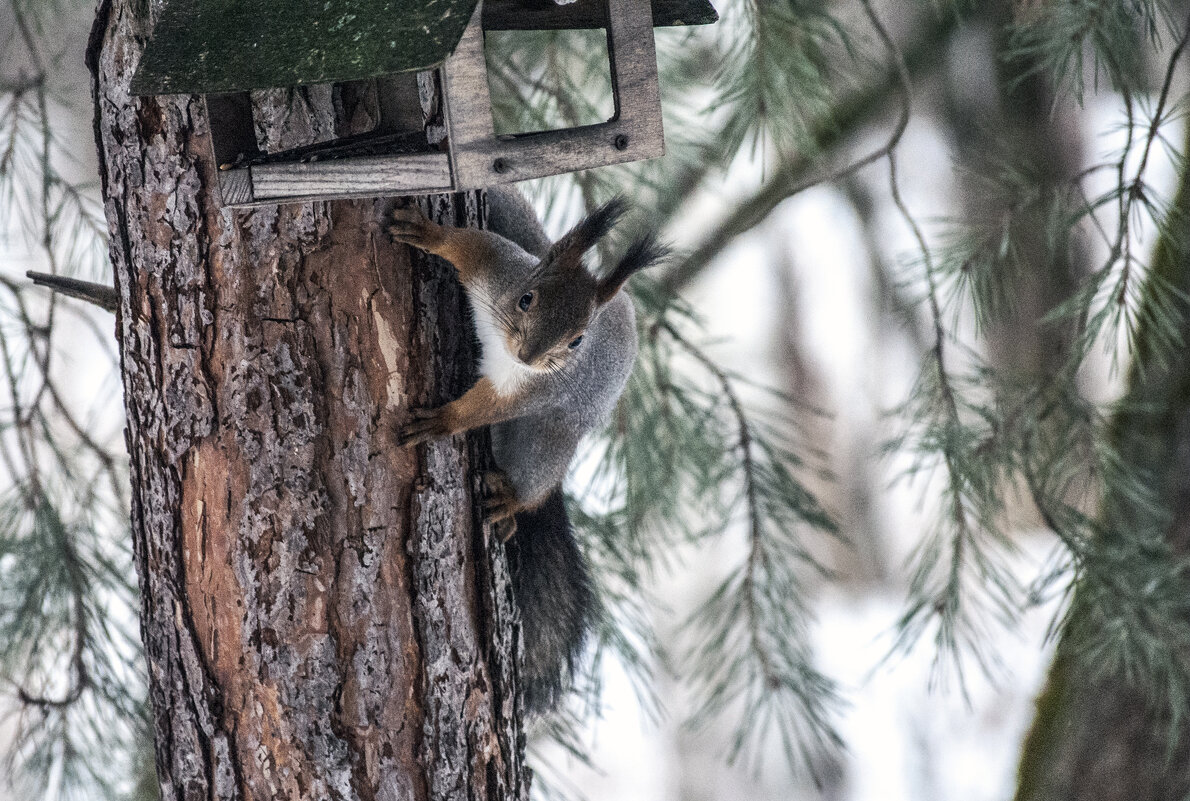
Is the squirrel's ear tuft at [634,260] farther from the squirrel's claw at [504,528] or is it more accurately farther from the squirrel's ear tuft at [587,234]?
the squirrel's claw at [504,528]

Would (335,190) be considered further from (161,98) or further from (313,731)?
(313,731)

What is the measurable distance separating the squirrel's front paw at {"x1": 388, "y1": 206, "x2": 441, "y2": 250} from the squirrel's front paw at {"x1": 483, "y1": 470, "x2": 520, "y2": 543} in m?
0.23

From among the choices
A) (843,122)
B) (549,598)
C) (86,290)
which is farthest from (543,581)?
(843,122)

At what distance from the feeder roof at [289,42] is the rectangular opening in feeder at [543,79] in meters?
0.46

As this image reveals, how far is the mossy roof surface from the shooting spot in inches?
26.3

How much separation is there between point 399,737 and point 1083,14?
975mm

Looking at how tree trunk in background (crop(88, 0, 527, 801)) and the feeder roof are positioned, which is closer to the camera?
the feeder roof

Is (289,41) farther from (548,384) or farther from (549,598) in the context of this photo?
(549,598)

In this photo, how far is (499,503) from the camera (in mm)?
958

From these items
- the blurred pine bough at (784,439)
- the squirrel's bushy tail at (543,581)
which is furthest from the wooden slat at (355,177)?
the blurred pine bough at (784,439)

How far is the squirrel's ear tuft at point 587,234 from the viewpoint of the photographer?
86 cm

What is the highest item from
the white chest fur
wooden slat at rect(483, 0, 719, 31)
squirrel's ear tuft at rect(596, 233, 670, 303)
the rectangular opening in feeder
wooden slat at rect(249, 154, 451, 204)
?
the rectangular opening in feeder

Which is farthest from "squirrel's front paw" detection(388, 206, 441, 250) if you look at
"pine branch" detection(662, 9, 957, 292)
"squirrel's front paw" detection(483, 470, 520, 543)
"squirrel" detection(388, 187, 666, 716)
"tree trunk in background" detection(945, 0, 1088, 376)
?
"tree trunk in background" detection(945, 0, 1088, 376)

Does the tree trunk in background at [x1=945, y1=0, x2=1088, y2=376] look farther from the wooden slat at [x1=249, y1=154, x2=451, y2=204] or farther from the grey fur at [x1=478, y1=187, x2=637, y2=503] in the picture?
the wooden slat at [x1=249, y1=154, x2=451, y2=204]
